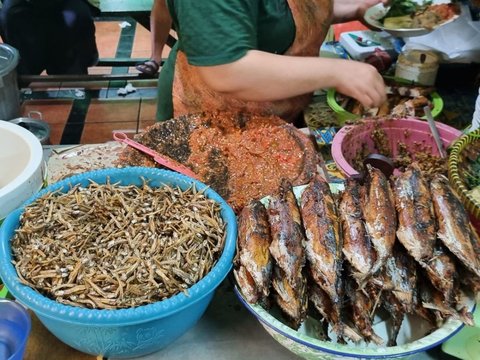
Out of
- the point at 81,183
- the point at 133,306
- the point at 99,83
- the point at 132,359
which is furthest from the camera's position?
the point at 99,83

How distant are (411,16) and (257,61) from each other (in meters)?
1.11

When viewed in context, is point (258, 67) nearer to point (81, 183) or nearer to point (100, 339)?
point (81, 183)

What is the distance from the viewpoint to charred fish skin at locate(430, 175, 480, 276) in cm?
107

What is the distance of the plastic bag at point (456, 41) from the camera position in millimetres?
2279

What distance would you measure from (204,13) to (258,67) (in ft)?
0.81

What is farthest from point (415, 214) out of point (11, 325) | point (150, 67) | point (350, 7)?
point (150, 67)

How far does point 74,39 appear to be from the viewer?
3922 millimetres

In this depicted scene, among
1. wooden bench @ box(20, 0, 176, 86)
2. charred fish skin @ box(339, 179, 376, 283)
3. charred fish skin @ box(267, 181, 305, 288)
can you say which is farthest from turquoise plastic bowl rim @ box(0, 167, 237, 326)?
wooden bench @ box(20, 0, 176, 86)

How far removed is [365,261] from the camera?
107 centimetres

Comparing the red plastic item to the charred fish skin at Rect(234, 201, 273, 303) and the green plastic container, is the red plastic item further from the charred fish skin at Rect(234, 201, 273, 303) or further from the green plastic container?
the green plastic container

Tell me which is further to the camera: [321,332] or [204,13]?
[204,13]

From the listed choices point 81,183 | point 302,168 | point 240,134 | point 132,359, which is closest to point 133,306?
point 132,359

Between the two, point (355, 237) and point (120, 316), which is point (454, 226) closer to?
point (355, 237)

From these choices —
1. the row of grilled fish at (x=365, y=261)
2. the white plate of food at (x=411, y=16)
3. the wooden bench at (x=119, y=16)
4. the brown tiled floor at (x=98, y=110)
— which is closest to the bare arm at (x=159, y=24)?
the wooden bench at (x=119, y=16)
